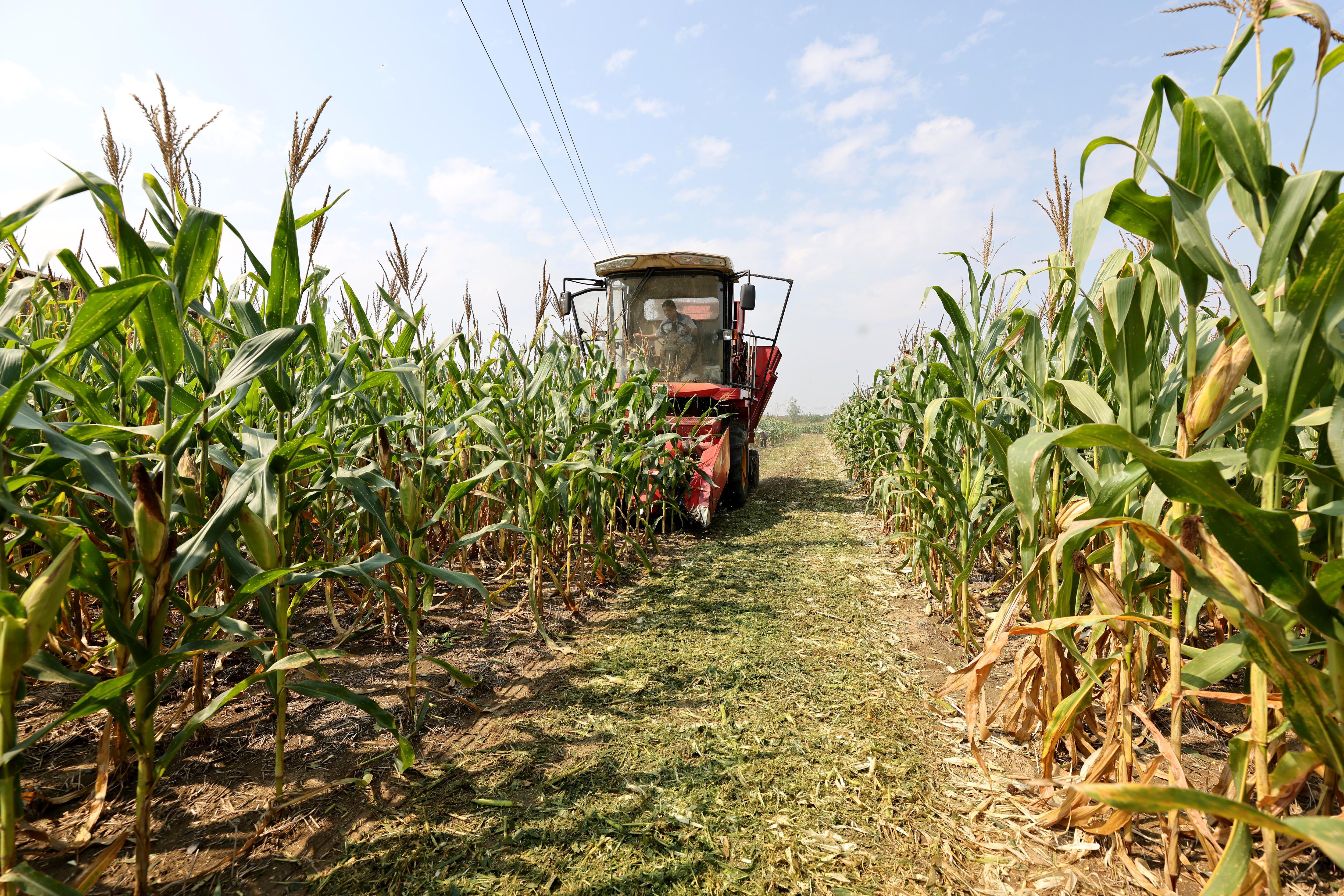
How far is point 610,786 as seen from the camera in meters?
1.73

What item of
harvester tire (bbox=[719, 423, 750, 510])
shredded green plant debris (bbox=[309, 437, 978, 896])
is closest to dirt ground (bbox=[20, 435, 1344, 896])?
shredded green plant debris (bbox=[309, 437, 978, 896])

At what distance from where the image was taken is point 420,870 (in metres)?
1.40

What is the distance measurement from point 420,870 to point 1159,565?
2054mm

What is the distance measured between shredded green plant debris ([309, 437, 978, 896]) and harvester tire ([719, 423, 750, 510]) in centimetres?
301

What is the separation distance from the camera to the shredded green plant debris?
141cm

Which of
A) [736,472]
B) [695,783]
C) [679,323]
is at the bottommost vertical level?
[695,783]

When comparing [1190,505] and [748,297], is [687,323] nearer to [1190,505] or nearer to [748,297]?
[748,297]

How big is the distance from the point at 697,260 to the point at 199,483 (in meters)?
5.36

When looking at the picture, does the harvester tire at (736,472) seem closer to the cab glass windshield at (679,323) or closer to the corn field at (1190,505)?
the cab glass windshield at (679,323)

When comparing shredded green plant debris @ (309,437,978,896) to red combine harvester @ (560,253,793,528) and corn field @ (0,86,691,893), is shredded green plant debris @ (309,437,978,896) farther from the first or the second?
red combine harvester @ (560,253,793,528)

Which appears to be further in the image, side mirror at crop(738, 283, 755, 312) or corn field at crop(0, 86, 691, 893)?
side mirror at crop(738, 283, 755, 312)

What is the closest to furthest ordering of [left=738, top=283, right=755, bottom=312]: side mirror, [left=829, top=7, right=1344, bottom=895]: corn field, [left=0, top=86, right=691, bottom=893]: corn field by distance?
[left=829, top=7, right=1344, bottom=895]: corn field → [left=0, top=86, right=691, bottom=893]: corn field → [left=738, top=283, right=755, bottom=312]: side mirror

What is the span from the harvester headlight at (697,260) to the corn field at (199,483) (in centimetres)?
358

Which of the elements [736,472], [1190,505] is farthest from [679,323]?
[1190,505]
